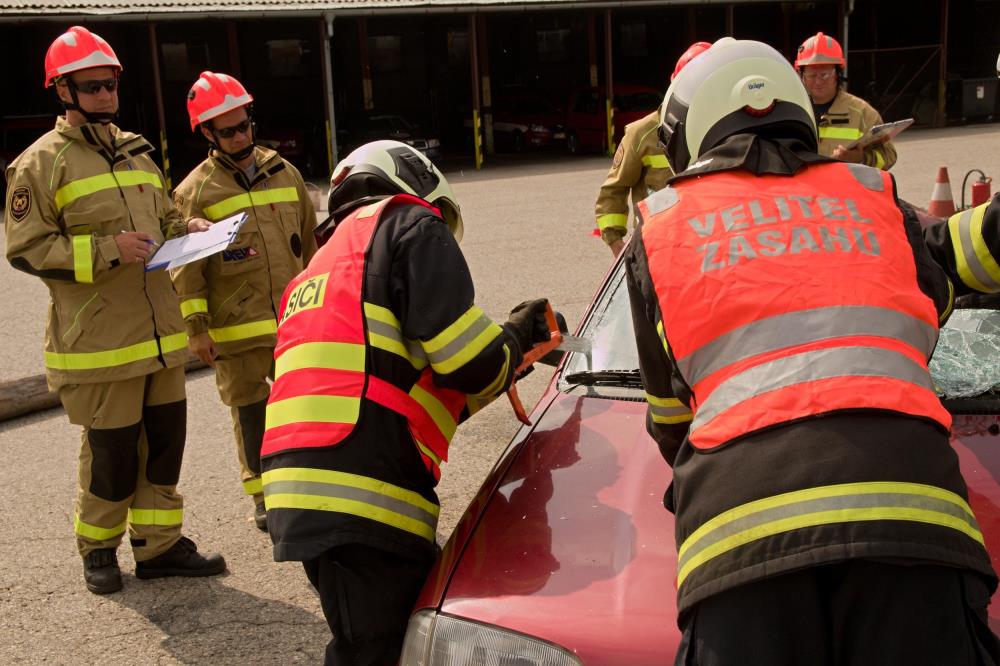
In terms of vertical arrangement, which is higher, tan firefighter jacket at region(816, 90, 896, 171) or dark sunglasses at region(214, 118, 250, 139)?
dark sunglasses at region(214, 118, 250, 139)

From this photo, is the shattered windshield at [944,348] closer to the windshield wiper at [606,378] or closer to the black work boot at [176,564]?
the windshield wiper at [606,378]

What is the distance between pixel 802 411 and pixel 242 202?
3.47 meters

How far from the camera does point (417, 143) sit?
73.9ft

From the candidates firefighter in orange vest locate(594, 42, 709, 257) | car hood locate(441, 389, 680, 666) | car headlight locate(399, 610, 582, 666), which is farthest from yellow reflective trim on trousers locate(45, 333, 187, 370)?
firefighter in orange vest locate(594, 42, 709, 257)

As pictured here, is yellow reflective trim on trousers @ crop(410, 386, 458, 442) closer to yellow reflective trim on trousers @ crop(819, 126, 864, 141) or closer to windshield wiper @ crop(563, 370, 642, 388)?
windshield wiper @ crop(563, 370, 642, 388)

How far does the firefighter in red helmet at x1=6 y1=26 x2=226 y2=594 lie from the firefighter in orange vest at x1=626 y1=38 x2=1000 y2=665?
2722mm

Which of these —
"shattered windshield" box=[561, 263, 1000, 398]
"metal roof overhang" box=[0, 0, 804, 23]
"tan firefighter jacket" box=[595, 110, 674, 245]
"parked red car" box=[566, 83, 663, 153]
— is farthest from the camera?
"parked red car" box=[566, 83, 663, 153]

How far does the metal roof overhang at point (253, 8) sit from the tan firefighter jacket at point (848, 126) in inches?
609

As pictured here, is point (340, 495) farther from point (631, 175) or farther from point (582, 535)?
point (631, 175)

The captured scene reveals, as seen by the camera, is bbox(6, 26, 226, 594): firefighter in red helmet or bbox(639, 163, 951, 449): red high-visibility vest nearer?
bbox(639, 163, 951, 449): red high-visibility vest

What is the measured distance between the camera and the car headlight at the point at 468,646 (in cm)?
214

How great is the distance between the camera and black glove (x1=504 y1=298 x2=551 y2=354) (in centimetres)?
299

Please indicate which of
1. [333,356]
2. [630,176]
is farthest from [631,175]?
[333,356]

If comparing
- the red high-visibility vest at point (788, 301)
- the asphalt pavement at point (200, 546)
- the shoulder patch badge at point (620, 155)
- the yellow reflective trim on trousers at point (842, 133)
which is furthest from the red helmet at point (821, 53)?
the red high-visibility vest at point (788, 301)
